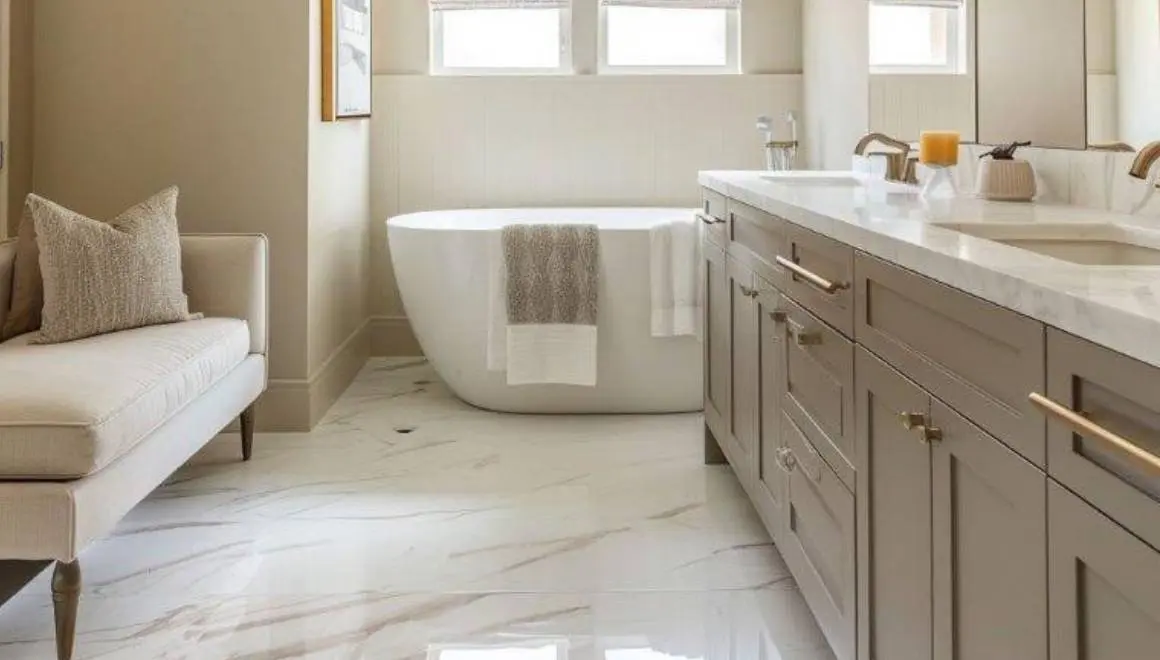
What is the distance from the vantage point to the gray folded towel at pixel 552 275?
3924 mm

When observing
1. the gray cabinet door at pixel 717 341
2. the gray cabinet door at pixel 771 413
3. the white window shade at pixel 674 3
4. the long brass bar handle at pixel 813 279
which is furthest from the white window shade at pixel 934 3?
the white window shade at pixel 674 3

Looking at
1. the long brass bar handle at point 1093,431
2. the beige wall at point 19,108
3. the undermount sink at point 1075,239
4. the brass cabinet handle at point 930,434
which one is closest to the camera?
the long brass bar handle at point 1093,431

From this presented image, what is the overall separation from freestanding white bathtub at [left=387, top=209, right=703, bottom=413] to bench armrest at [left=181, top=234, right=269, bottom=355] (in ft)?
2.70

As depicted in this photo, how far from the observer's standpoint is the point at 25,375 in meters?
2.26

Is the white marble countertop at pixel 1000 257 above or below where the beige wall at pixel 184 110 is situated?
below

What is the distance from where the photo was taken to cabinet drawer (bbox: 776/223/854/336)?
1.77 metres

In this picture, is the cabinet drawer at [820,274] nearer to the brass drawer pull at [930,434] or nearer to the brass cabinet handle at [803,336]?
the brass cabinet handle at [803,336]

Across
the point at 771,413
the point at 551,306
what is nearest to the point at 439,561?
the point at 771,413

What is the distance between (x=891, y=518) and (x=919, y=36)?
1912 mm

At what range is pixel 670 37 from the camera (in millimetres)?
5238

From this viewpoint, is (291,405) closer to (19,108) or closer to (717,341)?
(19,108)

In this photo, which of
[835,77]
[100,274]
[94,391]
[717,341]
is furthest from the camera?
[835,77]

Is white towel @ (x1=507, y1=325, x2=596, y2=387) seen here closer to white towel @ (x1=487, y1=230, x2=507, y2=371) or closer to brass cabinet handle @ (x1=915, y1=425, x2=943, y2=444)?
white towel @ (x1=487, y1=230, x2=507, y2=371)

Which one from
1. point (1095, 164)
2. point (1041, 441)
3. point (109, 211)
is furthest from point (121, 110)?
point (1041, 441)
